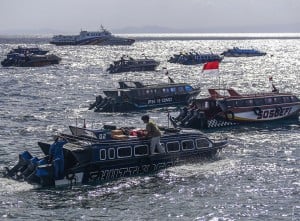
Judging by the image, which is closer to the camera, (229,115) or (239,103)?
(229,115)

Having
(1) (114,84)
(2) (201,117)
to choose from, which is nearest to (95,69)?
(1) (114,84)

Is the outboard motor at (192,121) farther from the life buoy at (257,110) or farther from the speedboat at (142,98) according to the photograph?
the speedboat at (142,98)

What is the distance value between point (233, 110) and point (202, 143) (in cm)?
1554

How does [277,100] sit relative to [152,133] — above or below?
below

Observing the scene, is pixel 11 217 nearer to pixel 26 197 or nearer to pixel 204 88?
pixel 26 197

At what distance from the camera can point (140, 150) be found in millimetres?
33406

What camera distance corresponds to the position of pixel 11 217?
26.6 metres

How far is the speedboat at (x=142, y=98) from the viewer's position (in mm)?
61781

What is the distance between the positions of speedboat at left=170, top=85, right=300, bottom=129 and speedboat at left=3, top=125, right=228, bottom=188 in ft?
45.5

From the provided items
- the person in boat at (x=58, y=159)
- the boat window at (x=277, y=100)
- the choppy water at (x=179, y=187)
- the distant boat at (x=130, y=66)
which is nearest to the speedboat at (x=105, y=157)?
the person in boat at (x=58, y=159)

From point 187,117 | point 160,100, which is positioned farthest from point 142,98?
point 187,117

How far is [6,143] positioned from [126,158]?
44.5 feet

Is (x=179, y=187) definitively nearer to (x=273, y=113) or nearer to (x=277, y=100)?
(x=273, y=113)

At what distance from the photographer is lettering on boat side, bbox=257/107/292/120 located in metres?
52.9
